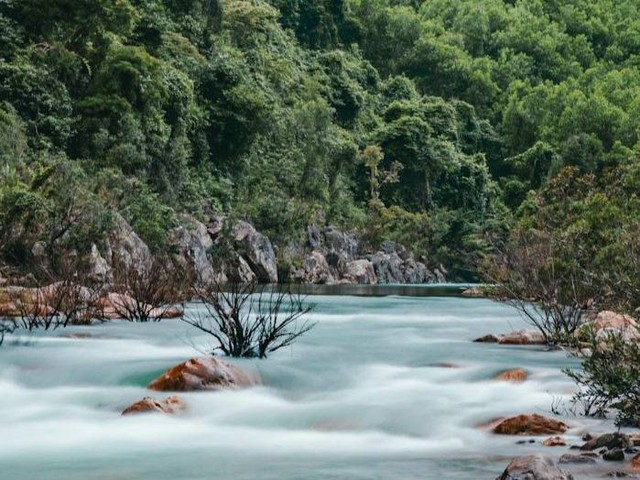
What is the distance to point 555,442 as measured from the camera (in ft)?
24.7

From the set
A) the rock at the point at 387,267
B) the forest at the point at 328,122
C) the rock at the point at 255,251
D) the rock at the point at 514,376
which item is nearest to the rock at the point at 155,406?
the rock at the point at 514,376

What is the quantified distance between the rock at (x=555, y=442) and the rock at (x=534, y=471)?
195 cm

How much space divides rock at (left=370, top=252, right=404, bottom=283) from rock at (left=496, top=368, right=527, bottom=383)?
3665cm

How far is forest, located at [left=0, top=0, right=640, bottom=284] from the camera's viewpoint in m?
28.9

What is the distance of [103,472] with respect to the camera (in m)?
7.02

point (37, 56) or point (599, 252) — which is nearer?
point (599, 252)

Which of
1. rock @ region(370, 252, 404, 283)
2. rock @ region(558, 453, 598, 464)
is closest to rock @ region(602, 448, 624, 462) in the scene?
rock @ region(558, 453, 598, 464)

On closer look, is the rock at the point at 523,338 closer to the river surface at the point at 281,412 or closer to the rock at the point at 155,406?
the river surface at the point at 281,412

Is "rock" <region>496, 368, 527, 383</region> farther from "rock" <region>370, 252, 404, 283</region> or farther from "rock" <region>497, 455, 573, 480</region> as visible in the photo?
"rock" <region>370, 252, 404, 283</region>

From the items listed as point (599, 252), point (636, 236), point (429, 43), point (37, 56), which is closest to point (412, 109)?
point (429, 43)

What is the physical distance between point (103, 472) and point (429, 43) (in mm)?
77423

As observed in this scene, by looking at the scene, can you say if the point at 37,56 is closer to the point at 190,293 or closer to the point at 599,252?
the point at 190,293

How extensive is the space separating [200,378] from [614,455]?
5041 mm

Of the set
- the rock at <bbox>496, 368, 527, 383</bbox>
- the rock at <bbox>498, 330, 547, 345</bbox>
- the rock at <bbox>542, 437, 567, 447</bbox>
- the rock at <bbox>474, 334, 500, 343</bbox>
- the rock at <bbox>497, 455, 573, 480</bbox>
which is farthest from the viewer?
the rock at <bbox>474, 334, 500, 343</bbox>
